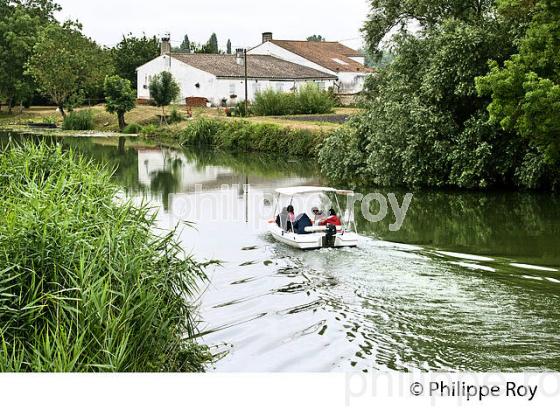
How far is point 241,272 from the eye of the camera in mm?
20219

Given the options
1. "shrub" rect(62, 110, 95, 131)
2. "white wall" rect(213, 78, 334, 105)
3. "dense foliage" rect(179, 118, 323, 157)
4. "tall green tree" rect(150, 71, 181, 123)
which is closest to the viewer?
"dense foliage" rect(179, 118, 323, 157)

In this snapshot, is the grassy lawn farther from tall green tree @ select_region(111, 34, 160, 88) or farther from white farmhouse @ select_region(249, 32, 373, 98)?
white farmhouse @ select_region(249, 32, 373, 98)

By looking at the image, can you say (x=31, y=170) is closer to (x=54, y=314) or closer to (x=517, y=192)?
(x=54, y=314)

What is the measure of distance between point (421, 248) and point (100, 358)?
44.9ft

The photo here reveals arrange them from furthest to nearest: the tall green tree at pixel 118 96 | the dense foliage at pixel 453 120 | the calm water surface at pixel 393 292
A: the tall green tree at pixel 118 96 < the dense foliage at pixel 453 120 < the calm water surface at pixel 393 292

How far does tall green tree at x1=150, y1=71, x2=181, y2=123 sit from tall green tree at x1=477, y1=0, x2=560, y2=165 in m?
45.2

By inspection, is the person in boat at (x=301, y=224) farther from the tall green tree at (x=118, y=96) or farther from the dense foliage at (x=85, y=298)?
the tall green tree at (x=118, y=96)

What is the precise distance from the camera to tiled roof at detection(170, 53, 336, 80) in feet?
258

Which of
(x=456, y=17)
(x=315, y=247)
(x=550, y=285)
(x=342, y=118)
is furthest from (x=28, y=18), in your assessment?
(x=550, y=285)

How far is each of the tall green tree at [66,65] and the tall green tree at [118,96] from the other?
827 cm

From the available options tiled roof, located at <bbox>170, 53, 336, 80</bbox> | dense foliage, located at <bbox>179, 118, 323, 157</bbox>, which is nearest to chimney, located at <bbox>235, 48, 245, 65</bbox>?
tiled roof, located at <bbox>170, 53, 336, 80</bbox>

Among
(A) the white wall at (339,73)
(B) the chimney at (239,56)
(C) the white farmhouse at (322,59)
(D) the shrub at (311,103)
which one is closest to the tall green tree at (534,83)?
(D) the shrub at (311,103)

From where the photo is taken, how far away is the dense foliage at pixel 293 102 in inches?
2670

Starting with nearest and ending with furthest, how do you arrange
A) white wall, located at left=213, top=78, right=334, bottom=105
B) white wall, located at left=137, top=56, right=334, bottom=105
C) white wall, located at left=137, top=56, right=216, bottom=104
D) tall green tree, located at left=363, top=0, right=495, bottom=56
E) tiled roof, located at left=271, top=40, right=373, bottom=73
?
tall green tree, located at left=363, top=0, right=495, bottom=56, white wall, located at left=213, top=78, right=334, bottom=105, white wall, located at left=137, top=56, right=334, bottom=105, white wall, located at left=137, top=56, right=216, bottom=104, tiled roof, located at left=271, top=40, right=373, bottom=73
